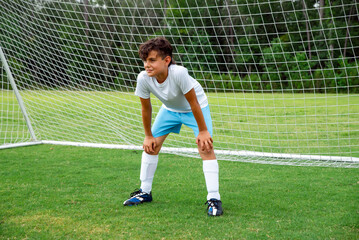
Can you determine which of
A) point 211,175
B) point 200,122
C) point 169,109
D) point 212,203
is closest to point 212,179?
point 211,175

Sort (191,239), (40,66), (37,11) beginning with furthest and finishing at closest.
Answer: (40,66)
(37,11)
(191,239)

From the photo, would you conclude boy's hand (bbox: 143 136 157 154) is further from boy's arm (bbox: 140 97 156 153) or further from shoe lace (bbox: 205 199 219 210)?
shoe lace (bbox: 205 199 219 210)

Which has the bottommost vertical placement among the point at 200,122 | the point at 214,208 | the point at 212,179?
the point at 214,208

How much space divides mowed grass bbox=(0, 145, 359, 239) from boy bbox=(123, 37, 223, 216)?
0.62ft

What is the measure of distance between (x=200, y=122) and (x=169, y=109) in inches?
17.6

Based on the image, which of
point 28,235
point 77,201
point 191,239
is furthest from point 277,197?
point 28,235

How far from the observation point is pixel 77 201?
3.11 metres

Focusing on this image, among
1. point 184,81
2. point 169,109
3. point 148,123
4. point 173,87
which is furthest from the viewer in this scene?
point 169,109

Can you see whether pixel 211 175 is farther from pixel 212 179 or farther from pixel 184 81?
pixel 184 81

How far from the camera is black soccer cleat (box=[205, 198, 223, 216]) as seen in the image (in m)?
2.69

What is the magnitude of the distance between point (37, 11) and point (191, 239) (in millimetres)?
4805

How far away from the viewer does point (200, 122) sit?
2705mm

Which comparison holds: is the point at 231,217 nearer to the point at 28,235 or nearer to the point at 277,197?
the point at 277,197

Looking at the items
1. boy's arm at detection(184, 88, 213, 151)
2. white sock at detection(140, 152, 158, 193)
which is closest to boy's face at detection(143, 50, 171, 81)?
boy's arm at detection(184, 88, 213, 151)
